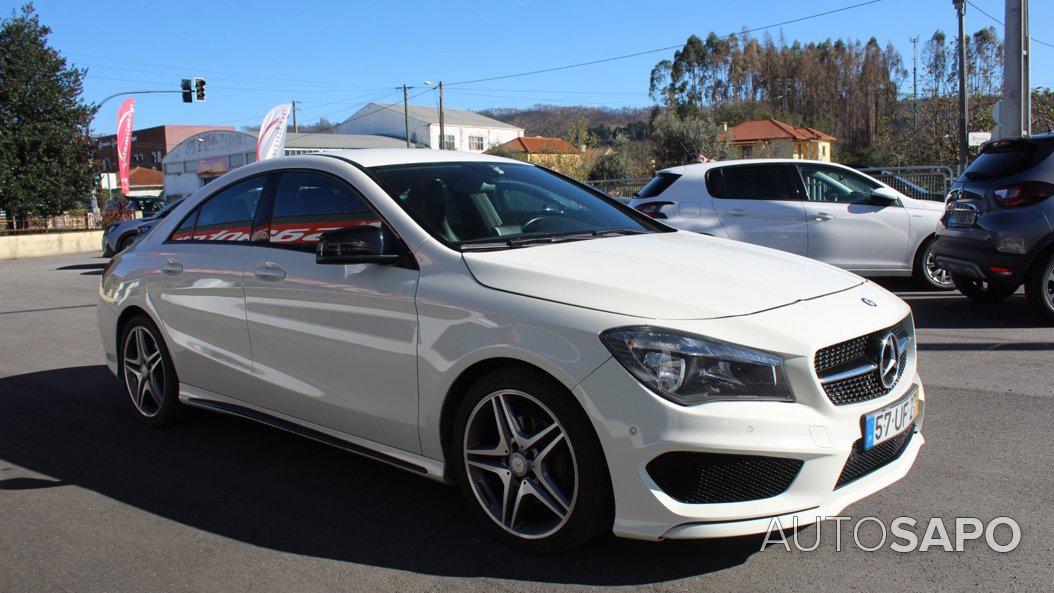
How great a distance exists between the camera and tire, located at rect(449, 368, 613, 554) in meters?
3.14

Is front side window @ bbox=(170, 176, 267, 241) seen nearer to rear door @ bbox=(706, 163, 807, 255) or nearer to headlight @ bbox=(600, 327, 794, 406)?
headlight @ bbox=(600, 327, 794, 406)

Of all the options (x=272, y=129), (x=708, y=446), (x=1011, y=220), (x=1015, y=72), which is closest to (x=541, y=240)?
(x=708, y=446)

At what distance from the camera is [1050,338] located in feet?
24.3

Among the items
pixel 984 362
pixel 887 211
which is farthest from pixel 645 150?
pixel 984 362

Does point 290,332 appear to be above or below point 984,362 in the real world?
above

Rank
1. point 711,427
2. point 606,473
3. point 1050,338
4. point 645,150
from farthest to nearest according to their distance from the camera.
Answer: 1. point 645,150
2. point 1050,338
3. point 606,473
4. point 711,427

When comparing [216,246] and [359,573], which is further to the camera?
[216,246]

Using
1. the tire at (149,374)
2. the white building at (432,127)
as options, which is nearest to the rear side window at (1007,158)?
the tire at (149,374)

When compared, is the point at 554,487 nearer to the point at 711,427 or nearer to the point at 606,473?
the point at 606,473

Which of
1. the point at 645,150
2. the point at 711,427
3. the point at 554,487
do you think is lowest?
the point at 554,487

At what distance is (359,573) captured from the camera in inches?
133

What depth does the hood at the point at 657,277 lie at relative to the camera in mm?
3184

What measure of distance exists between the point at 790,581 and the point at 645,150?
64.0 m

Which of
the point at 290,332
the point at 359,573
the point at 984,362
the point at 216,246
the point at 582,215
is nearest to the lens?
the point at 359,573
